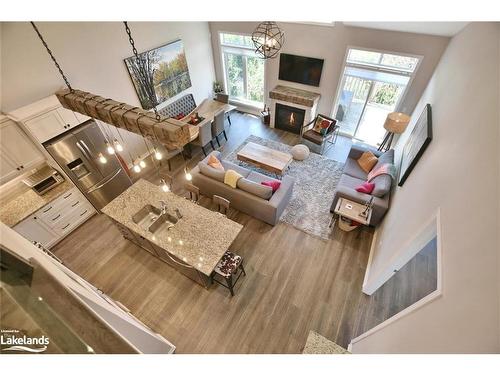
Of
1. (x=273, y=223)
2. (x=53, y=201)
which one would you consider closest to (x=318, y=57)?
(x=273, y=223)

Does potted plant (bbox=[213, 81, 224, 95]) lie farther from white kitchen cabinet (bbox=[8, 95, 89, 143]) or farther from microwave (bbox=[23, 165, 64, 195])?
microwave (bbox=[23, 165, 64, 195])

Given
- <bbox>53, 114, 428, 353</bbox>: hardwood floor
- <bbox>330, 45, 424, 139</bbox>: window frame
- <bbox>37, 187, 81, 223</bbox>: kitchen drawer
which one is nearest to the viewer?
<bbox>53, 114, 428, 353</bbox>: hardwood floor

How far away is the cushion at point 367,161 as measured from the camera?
5.22 m

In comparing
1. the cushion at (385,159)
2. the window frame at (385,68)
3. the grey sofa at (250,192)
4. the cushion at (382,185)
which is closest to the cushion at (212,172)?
the grey sofa at (250,192)

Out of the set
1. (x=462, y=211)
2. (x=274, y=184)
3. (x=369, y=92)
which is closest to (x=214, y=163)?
(x=274, y=184)

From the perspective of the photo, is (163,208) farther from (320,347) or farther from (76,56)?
(76,56)

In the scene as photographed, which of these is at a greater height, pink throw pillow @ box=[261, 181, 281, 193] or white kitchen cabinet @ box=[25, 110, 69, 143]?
white kitchen cabinet @ box=[25, 110, 69, 143]

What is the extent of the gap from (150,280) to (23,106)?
3.67 metres

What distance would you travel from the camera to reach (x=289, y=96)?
21.7 ft

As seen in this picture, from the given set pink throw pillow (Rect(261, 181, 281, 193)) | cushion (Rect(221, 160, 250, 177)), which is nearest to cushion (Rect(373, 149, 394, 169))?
pink throw pillow (Rect(261, 181, 281, 193))

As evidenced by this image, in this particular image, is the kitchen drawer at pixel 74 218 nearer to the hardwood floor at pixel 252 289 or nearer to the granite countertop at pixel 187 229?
the hardwood floor at pixel 252 289

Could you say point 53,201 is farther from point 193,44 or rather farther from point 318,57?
point 318,57

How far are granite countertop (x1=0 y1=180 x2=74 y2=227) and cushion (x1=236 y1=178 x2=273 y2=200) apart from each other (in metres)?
3.30

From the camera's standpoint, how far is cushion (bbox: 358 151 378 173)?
5223mm
